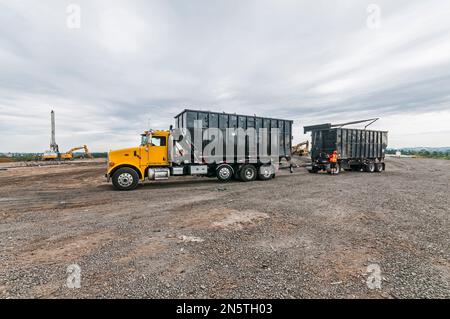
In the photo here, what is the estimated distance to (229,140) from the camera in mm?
11883

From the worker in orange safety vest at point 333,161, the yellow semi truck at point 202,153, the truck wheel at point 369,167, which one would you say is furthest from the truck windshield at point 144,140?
the truck wheel at point 369,167

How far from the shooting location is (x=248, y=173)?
1241cm

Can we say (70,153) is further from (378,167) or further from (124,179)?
(378,167)

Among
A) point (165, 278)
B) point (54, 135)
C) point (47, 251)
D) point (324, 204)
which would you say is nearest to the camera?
point (165, 278)

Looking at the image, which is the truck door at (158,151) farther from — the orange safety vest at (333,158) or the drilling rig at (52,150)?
the drilling rig at (52,150)

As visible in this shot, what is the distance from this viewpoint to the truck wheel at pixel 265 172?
12.8 m

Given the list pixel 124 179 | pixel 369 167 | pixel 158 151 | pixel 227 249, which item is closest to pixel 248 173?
pixel 158 151

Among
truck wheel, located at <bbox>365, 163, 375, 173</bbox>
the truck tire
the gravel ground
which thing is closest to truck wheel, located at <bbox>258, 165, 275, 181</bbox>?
the truck tire

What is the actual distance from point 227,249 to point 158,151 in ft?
26.4
